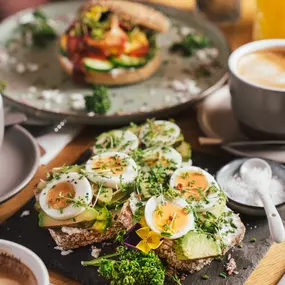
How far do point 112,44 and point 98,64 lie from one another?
0.12 m

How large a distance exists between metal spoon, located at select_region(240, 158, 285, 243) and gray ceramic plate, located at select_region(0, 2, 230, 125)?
50 centimetres

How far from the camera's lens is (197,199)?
185cm

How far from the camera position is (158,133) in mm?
2186

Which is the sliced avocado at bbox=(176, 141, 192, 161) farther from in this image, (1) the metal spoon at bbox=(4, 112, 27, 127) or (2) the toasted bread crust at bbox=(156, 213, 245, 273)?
(1) the metal spoon at bbox=(4, 112, 27, 127)

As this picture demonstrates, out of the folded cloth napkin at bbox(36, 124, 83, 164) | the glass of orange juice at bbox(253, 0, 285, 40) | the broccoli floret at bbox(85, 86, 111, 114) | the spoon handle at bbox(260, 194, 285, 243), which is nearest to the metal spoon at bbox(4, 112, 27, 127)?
the folded cloth napkin at bbox(36, 124, 83, 164)

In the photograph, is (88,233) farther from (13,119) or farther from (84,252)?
(13,119)

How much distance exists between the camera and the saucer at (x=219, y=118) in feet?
7.98

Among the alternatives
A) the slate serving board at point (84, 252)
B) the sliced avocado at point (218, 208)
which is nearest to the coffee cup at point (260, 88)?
the slate serving board at point (84, 252)

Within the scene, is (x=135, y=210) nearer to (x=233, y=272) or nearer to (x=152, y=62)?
(x=233, y=272)

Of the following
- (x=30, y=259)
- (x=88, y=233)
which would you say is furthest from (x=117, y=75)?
(x=30, y=259)

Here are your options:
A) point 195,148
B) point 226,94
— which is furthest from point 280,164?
point 226,94

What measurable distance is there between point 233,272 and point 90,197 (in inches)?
20.2

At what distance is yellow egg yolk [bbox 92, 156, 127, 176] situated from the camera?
196 cm

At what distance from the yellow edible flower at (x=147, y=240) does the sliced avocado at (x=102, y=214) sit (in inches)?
6.2
